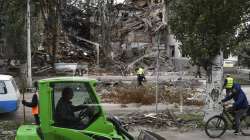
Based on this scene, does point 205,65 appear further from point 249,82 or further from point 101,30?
point 101,30

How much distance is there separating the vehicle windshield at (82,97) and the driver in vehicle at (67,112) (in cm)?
5

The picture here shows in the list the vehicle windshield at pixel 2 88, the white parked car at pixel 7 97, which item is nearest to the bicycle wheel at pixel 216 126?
the white parked car at pixel 7 97

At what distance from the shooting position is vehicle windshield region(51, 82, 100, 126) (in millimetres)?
8430

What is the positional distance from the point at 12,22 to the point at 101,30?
22665 mm

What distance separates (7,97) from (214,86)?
279 inches

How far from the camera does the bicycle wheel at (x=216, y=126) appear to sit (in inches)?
548

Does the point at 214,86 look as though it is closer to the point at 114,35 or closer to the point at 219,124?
the point at 219,124

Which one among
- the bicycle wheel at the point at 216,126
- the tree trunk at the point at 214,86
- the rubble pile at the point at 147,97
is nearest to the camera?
the bicycle wheel at the point at 216,126

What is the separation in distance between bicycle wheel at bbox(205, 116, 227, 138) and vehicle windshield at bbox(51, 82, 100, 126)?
6032 millimetres

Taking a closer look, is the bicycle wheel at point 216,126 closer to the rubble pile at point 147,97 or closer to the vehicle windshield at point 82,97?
the vehicle windshield at point 82,97

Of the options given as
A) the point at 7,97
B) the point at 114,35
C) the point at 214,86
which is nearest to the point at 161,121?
the point at 214,86

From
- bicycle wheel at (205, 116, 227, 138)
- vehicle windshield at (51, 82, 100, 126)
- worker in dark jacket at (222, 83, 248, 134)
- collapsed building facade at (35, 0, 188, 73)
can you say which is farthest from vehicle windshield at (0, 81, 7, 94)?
collapsed building facade at (35, 0, 188, 73)

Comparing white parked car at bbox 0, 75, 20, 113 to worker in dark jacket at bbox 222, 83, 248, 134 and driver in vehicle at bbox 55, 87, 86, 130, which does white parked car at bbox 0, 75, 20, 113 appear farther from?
driver in vehicle at bbox 55, 87, 86, 130

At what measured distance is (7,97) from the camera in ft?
56.2
